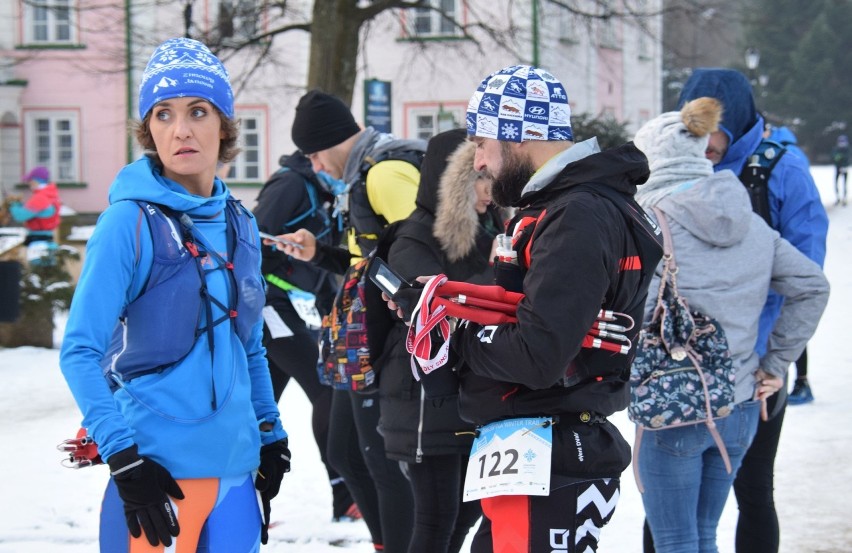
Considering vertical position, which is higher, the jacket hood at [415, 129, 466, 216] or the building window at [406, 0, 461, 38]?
the building window at [406, 0, 461, 38]

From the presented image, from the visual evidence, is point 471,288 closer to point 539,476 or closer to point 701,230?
point 539,476

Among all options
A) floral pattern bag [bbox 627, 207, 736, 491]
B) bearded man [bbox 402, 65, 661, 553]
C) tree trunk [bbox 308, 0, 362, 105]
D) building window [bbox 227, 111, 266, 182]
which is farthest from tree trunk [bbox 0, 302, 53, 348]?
building window [bbox 227, 111, 266, 182]

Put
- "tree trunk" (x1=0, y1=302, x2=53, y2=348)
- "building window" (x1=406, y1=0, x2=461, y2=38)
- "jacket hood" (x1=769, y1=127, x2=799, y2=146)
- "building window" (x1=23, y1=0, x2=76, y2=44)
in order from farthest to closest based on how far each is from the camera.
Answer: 1. "building window" (x1=23, y1=0, x2=76, y2=44)
2. "building window" (x1=406, y1=0, x2=461, y2=38)
3. "tree trunk" (x1=0, y1=302, x2=53, y2=348)
4. "jacket hood" (x1=769, y1=127, x2=799, y2=146)

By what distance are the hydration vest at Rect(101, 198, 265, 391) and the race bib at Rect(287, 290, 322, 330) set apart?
2.61 metres

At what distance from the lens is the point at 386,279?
9.87ft

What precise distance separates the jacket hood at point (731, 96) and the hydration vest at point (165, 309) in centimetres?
242

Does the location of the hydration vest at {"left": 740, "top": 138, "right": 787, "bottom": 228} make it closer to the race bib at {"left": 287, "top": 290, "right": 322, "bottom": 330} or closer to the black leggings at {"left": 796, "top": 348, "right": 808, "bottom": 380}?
the race bib at {"left": 287, "top": 290, "right": 322, "bottom": 330}

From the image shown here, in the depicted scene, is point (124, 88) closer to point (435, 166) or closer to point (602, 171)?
point (435, 166)

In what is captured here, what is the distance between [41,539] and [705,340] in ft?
12.0

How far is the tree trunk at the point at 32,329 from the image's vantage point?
11664 millimetres

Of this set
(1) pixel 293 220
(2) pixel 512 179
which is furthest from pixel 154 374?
(1) pixel 293 220

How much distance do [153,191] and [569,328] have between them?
1081mm

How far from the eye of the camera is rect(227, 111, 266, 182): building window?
2595 cm

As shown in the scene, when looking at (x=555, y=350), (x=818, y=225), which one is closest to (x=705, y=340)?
(x=818, y=225)
